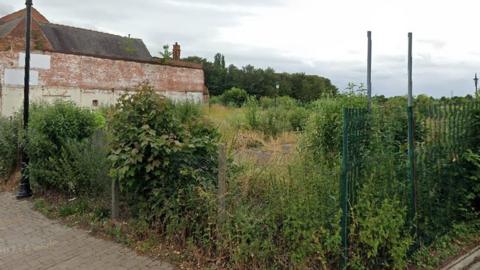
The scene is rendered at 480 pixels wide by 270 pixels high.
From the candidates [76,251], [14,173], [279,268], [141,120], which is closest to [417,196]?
[279,268]

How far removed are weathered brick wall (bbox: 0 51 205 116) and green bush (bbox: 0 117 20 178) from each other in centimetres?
1095

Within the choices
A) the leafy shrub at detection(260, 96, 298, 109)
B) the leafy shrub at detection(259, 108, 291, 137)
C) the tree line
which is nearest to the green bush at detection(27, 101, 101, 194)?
the leafy shrub at detection(259, 108, 291, 137)

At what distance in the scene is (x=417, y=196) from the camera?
4668 mm

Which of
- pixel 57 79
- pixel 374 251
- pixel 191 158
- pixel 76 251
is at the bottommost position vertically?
pixel 76 251

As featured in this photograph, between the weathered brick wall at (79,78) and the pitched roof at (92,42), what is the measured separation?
21.8 feet

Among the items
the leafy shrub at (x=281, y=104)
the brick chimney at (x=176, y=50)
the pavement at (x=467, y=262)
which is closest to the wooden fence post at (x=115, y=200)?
the pavement at (x=467, y=262)

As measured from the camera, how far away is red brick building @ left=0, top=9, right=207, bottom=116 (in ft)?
67.1

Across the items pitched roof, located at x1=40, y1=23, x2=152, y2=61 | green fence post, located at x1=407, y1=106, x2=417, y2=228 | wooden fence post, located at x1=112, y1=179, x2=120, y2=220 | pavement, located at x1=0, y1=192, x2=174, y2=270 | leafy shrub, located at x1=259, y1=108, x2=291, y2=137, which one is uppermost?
pitched roof, located at x1=40, y1=23, x2=152, y2=61

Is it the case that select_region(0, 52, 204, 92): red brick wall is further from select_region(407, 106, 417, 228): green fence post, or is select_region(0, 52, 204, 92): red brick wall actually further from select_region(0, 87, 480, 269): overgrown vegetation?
select_region(407, 106, 417, 228): green fence post

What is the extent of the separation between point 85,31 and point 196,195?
4331cm

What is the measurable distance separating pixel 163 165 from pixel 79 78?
22.1 meters

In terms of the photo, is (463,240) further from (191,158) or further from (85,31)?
(85,31)

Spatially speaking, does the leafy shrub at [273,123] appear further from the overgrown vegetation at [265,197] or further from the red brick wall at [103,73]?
the overgrown vegetation at [265,197]

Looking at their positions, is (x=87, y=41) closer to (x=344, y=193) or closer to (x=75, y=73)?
(x=75, y=73)
